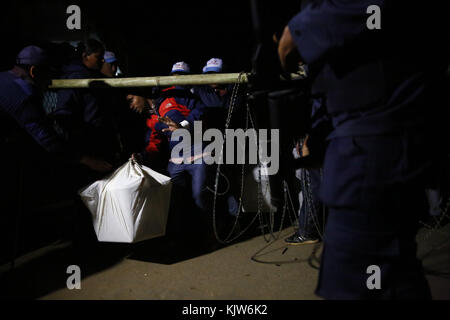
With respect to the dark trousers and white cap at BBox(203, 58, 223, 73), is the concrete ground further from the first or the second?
white cap at BBox(203, 58, 223, 73)

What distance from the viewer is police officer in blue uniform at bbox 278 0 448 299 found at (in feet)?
4.04

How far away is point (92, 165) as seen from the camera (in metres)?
3.22

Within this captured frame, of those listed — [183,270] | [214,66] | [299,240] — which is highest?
[214,66]

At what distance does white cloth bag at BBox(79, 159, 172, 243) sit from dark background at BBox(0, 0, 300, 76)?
255cm

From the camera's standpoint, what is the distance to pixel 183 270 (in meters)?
3.06

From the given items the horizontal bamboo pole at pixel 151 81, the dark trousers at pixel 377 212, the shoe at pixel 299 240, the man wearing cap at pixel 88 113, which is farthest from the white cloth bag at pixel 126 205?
the dark trousers at pixel 377 212

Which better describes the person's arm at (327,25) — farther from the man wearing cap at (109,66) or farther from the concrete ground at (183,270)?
the man wearing cap at (109,66)

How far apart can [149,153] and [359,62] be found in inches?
120

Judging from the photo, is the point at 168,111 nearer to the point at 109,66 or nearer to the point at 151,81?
the point at 151,81

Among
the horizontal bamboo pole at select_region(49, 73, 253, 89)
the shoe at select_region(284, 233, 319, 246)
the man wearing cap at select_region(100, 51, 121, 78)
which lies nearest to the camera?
the horizontal bamboo pole at select_region(49, 73, 253, 89)

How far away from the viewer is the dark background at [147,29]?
5305 mm

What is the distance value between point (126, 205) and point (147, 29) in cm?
577

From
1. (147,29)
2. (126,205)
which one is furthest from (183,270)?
(147,29)

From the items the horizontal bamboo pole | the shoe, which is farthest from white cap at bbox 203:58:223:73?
the shoe
